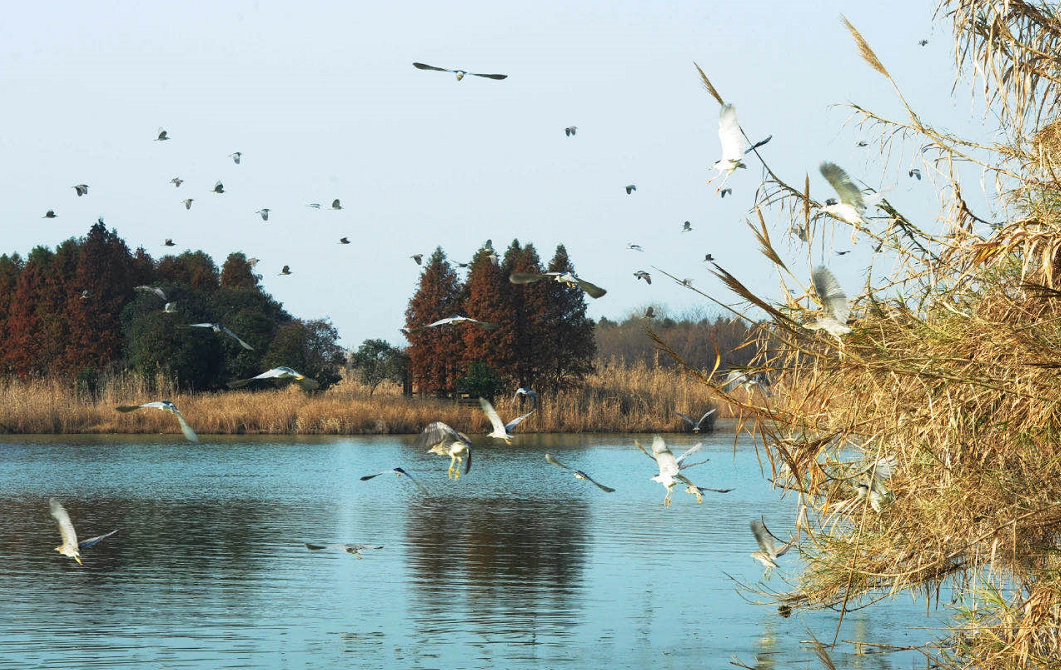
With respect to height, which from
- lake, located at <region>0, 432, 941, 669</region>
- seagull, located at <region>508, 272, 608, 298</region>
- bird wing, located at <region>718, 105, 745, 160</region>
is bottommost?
lake, located at <region>0, 432, 941, 669</region>

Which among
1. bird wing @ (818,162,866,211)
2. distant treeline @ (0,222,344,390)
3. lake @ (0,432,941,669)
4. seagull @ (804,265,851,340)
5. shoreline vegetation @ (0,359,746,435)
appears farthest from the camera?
distant treeline @ (0,222,344,390)

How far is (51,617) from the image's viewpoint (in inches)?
408

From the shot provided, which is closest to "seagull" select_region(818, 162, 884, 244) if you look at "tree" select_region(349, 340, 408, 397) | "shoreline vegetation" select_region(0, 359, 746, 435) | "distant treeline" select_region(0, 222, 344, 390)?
"shoreline vegetation" select_region(0, 359, 746, 435)

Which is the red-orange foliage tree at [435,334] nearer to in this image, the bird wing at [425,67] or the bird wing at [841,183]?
the bird wing at [425,67]

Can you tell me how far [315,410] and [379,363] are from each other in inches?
448

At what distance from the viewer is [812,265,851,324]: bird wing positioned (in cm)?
663

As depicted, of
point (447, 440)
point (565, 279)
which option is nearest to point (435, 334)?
point (447, 440)

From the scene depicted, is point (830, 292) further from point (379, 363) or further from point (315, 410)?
point (379, 363)

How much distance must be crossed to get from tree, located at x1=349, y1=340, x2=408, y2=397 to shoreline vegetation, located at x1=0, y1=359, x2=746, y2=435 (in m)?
4.94

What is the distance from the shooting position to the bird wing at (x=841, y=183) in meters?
7.00

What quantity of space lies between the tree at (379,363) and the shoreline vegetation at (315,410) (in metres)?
4.94

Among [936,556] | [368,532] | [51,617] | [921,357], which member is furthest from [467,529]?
[921,357]

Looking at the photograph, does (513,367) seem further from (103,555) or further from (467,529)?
(103,555)

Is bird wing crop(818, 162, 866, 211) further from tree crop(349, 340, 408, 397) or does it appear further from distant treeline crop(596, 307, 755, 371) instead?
distant treeline crop(596, 307, 755, 371)
